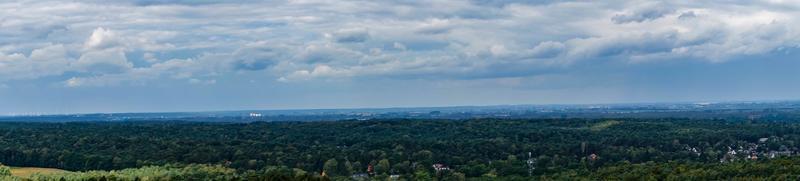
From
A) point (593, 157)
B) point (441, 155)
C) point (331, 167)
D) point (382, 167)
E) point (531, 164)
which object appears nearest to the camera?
point (382, 167)

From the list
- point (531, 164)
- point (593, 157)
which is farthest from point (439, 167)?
point (593, 157)

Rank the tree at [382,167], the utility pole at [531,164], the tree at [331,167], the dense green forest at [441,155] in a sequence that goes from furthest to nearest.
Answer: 1. the tree at [331,167]
2. the tree at [382,167]
3. the utility pole at [531,164]
4. the dense green forest at [441,155]

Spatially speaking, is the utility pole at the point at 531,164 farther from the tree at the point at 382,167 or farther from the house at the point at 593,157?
the tree at the point at 382,167

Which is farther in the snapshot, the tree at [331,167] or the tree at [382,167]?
the tree at [331,167]

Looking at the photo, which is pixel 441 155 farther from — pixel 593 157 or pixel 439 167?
pixel 593 157

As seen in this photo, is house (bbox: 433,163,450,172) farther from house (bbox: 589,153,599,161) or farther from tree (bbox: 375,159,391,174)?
house (bbox: 589,153,599,161)

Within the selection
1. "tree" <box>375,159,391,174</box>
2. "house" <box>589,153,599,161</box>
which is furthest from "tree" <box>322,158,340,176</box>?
"house" <box>589,153,599,161</box>

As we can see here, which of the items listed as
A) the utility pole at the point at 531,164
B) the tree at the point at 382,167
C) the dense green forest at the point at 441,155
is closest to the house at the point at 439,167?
the dense green forest at the point at 441,155

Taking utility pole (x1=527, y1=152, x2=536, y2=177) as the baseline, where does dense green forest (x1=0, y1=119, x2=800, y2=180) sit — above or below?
above

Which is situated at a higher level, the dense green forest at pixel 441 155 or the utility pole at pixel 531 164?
the dense green forest at pixel 441 155
